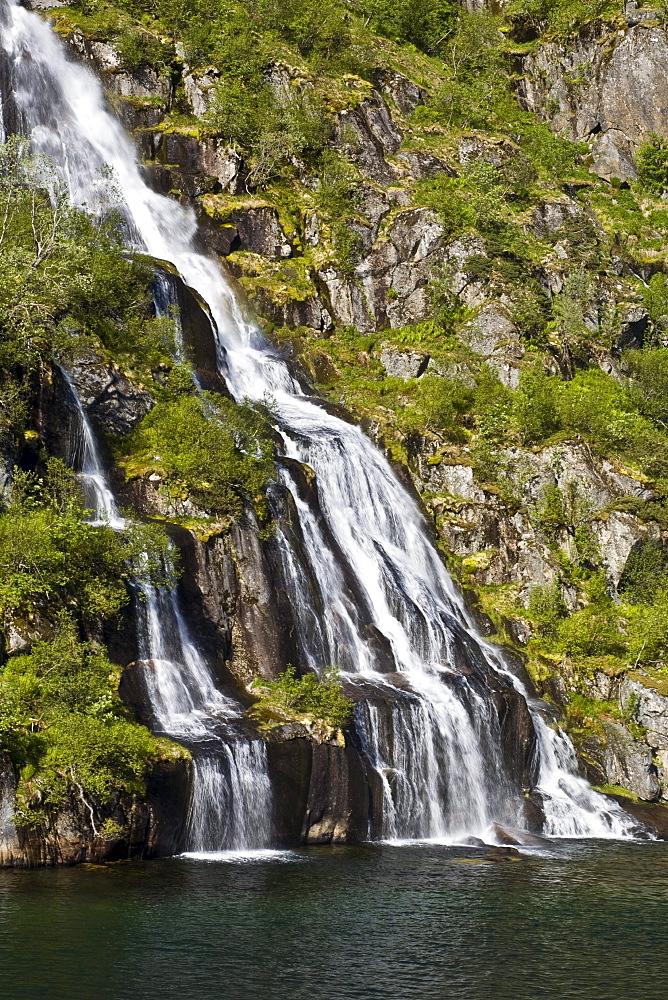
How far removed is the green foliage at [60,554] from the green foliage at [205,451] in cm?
397

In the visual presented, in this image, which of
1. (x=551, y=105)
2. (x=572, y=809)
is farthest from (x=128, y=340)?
(x=551, y=105)

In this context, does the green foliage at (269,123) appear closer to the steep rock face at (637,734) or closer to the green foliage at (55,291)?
the green foliage at (55,291)

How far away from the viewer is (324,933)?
1753cm

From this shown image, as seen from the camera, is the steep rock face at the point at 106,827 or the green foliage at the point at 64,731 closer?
the steep rock face at the point at 106,827

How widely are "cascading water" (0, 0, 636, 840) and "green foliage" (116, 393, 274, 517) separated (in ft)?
7.16

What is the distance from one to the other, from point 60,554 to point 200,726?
6.15 meters

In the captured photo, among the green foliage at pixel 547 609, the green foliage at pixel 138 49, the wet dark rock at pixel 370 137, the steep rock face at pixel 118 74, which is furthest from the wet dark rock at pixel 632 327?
the green foliage at pixel 138 49

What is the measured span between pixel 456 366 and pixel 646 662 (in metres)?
20.7

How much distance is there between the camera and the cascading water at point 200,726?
23.5 meters

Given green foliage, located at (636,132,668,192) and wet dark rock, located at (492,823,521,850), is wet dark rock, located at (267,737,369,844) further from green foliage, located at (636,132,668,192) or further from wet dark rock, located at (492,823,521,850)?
green foliage, located at (636,132,668,192)

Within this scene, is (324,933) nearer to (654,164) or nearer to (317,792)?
(317,792)

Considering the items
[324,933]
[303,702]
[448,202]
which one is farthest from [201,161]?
[324,933]

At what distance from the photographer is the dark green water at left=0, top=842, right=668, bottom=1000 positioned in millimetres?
14953

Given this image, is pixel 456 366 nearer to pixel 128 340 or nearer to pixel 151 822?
pixel 128 340
